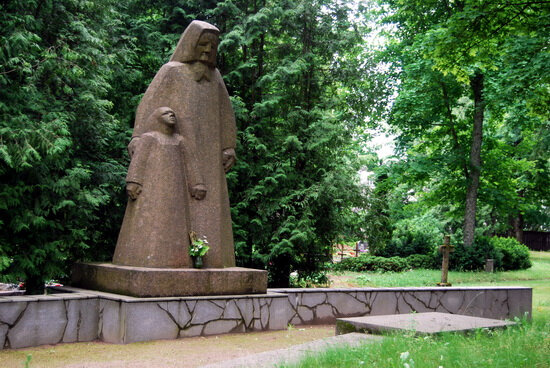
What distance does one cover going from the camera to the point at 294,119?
13555 mm

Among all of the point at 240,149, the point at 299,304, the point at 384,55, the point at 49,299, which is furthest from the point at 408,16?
the point at 49,299

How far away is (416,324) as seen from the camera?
20.0 ft

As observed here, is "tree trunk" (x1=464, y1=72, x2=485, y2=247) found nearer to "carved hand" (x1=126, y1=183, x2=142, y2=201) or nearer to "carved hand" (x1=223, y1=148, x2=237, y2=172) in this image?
"carved hand" (x1=223, y1=148, x2=237, y2=172)

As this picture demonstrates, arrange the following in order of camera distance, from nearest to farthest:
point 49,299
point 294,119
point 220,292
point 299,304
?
point 49,299 < point 220,292 < point 299,304 < point 294,119

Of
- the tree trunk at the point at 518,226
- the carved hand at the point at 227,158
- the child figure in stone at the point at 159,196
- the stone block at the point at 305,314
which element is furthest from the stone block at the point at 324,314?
the tree trunk at the point at 518,226

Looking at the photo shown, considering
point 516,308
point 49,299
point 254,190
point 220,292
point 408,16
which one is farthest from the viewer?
point 408,16

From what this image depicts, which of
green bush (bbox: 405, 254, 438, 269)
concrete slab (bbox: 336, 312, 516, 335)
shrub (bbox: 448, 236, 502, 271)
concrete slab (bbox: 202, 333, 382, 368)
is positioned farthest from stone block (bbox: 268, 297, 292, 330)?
green bush (bbox: 405, 254, 438, 269)

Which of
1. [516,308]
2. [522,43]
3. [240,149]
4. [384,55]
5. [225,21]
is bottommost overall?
[516,308]

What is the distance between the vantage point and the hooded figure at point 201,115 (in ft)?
25.8

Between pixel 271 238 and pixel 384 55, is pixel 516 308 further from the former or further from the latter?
pixel 384 55

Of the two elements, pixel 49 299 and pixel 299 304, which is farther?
pixel 299 304

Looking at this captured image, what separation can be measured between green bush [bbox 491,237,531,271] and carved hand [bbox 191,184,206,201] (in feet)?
54.0

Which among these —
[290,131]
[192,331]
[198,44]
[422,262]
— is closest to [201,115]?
[198,44]

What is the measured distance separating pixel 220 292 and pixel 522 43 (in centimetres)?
845
